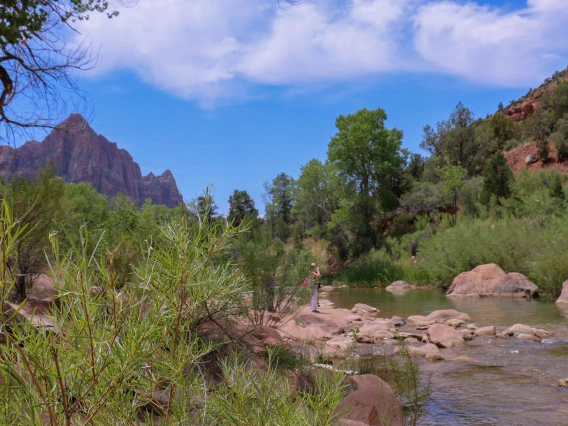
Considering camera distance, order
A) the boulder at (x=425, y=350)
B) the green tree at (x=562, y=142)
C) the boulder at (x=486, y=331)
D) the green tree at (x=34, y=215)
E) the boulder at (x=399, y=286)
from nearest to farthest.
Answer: the green tree at (x=34, y=215) < the boulder at (x=425, y=350) < the boulder at (x=486, y=331) < the boulder at (x=399, y=286) < the green tree at (x=562, y=142)

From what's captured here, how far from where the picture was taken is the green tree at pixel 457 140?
42750mm

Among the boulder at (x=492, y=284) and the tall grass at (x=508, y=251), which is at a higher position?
the tall grass at (x=508, y=251)

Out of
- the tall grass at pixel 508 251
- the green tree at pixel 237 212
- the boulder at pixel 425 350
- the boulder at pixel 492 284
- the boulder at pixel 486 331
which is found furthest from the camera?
the boulder at pixel 492 284

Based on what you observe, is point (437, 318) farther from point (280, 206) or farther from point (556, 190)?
point (280, 206)

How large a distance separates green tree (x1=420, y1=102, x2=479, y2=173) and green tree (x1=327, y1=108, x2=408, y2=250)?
14.2 feet

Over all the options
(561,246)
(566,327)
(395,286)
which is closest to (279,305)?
(566,327)

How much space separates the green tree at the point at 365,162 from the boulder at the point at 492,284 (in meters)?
17.8

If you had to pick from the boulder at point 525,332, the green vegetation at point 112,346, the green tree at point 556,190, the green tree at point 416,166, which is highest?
the green tree at point 416,166

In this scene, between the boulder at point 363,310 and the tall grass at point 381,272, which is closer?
the boulder at point 363,310

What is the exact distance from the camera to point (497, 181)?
31.9m

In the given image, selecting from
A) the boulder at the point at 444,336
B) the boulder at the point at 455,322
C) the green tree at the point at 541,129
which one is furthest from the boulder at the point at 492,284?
the green tree at the point at 541,129

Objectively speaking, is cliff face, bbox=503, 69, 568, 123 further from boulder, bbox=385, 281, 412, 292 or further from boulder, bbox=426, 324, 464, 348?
boulder, bbox=426, 324, 464, 348

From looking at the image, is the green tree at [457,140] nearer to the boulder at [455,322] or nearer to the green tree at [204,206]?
the boulder at [455,322]

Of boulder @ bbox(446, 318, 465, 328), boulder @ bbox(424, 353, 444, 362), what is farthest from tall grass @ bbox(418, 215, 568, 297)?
boulder @ bbox(424, 353, 444, 362)
